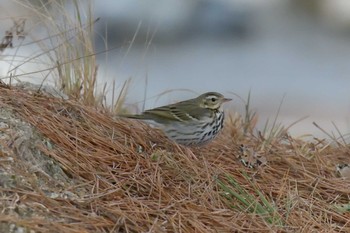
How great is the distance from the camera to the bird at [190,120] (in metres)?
5.69

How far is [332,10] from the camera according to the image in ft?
58.3

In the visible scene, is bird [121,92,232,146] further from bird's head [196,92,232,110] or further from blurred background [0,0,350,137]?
blurred background [0,0,350,137]

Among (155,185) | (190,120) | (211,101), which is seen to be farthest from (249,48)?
(155,185)

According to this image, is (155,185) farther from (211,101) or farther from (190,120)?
(211,101)

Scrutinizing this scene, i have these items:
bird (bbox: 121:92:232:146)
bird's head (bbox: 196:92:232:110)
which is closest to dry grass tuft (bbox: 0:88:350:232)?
bird (bbox: 121:92:232:146)

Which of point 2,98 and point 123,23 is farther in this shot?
point 123,23

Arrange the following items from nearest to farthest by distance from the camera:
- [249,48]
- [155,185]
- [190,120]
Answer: [155,185] → [190,120] → [249,48]

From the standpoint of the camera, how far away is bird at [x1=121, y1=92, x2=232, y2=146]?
569cm

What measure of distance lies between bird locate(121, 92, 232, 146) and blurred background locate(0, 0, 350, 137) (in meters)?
4.60

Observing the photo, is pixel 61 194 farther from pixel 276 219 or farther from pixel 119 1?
pixel 119 1

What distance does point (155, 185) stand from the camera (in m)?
4.48

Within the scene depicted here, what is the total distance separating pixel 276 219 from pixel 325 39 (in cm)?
1232

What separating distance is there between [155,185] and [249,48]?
11475 millimetres

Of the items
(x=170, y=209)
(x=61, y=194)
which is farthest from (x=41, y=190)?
(x=170, y=209)
